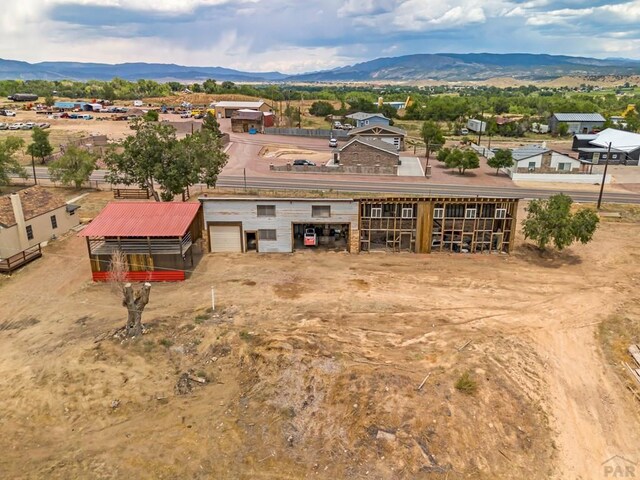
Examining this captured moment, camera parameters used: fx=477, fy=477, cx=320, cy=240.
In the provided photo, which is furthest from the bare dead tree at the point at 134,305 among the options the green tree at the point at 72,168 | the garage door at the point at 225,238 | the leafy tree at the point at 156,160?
the green tree at the point at 72,168

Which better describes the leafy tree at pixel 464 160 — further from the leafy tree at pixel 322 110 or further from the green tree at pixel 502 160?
the leafy tree at pixel 322 110

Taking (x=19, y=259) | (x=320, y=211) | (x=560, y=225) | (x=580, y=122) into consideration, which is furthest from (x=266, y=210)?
(x=580, y=122)

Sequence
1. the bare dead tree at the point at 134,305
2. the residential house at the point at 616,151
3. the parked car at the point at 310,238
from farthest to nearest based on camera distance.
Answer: the residential house at the point at 616,151, the parked car at the point at 310,238, the bare dead tree at the point at 134,305

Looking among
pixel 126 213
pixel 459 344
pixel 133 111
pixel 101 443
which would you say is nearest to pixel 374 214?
pixel 459 344

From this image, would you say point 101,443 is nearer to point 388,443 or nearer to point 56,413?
point 56,413

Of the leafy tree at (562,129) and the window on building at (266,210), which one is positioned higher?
the window on building at (266,210)

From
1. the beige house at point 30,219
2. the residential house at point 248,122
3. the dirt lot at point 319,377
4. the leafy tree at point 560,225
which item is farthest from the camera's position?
the residential house at point 248,122
